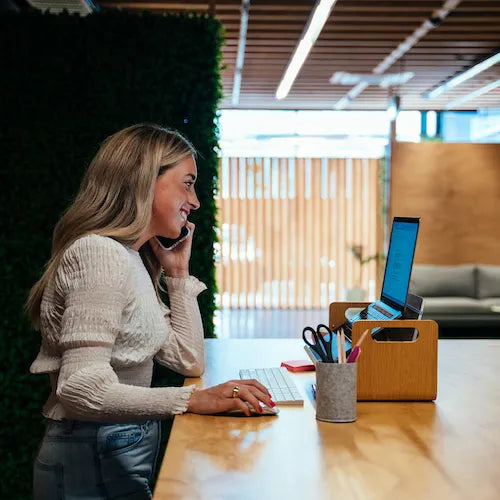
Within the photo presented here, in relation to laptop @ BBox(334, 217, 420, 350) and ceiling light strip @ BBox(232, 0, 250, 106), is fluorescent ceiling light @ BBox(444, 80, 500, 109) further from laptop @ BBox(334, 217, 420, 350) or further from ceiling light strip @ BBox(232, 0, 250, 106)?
laptop @ BBox(334, 217, 420, 350)

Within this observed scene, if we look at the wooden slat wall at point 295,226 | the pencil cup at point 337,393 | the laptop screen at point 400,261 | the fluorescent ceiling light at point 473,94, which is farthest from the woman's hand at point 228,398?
the wooden slat wall at point 295,226

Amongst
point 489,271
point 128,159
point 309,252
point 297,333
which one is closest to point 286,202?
point 309,252

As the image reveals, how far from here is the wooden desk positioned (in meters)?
1.20

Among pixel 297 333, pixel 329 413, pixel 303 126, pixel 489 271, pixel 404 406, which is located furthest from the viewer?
pixel 303 126

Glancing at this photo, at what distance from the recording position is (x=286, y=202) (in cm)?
1357

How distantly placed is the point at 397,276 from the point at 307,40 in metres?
5.46

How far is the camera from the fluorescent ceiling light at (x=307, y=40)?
6188 millimetres

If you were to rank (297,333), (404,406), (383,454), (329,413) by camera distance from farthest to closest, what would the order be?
(297,333) < (404,406) < (329,413) < (383,454)

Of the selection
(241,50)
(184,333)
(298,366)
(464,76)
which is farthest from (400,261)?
(464,76)

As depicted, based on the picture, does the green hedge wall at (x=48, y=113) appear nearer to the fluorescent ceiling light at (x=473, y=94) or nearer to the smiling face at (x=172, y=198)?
the smiling face at (x=172, y=198)

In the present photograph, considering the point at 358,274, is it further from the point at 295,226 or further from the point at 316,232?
the point at 295,226

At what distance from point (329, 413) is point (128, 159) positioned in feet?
2.69

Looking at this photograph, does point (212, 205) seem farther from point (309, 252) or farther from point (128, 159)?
point (309, 252)

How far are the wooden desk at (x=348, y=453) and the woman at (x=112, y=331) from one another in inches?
6.4
